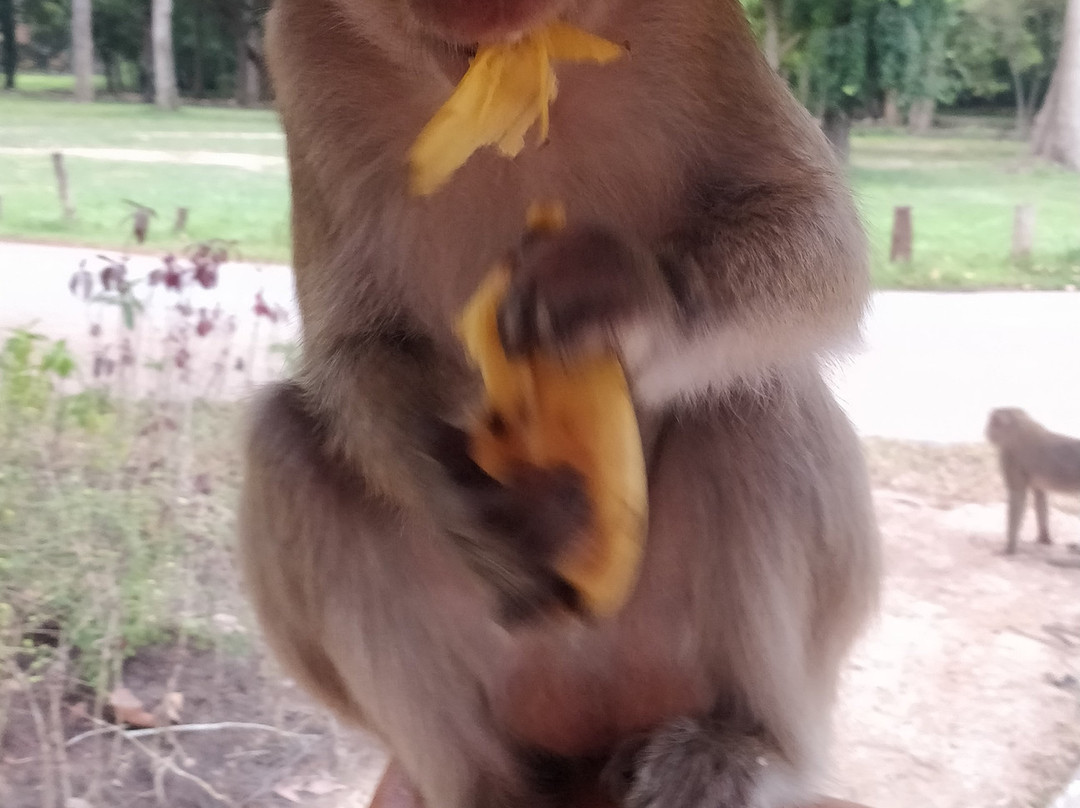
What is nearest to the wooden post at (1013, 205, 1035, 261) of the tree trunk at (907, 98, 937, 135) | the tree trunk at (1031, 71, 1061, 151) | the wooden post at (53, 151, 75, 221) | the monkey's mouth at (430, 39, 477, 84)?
the tree trunk at (1031, 71, 1061, 151)

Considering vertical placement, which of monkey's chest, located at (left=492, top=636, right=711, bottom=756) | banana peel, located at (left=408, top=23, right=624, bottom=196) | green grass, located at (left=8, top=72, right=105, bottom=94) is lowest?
monkey's chest, located at (left=492, top=636, right=711, bottom=756)

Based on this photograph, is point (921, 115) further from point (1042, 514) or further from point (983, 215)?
point (1042, 514)

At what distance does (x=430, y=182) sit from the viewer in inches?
46.0

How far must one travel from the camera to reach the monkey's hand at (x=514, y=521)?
3.67ft

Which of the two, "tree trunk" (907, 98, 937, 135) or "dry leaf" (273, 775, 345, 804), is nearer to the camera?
"dry leaf" (273, 775, 345, 804)

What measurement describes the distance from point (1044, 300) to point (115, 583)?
305cm

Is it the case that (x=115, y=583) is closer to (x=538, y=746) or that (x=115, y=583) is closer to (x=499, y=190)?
(x=538, y=746)

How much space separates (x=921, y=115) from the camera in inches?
115

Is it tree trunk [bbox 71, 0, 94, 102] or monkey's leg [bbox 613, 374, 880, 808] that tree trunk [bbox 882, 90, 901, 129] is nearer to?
monkey's leg [bbox 613, 374, 880, 808]

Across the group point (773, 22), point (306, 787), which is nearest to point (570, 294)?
point (773, 22)

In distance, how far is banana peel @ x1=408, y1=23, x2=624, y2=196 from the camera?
1123 mm

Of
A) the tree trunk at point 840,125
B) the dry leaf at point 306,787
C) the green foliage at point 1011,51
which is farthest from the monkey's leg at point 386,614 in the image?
the green foliage at point 1011,51

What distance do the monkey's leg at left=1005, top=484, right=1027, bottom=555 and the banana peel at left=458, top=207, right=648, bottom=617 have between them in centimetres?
216

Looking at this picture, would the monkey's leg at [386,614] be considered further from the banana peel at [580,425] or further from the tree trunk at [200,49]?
the tree trunk at [200,49]
